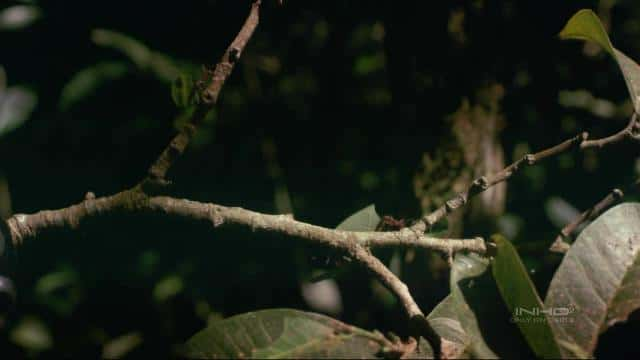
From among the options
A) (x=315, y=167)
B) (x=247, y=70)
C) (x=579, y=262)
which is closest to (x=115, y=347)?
(x=315, y=167)

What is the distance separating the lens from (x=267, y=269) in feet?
5.27

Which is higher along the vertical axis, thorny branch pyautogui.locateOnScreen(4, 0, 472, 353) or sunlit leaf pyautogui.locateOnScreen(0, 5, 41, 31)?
sunlit leaf pyautogui.locateOnScreen(0, 5, 41, 31)

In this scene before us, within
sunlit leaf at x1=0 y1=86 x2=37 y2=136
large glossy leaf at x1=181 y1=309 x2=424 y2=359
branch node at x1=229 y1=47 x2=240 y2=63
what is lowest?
large glossy leaf at x1=181 y1=309 x2=424 y2=359

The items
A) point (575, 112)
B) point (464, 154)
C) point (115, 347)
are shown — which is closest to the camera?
point (464, 154)

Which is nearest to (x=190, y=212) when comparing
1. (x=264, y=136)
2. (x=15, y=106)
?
(x=15, y=106)

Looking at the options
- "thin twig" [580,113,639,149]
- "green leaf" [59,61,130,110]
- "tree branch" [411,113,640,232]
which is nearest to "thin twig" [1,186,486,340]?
"tree branch" [411,113,640,232]

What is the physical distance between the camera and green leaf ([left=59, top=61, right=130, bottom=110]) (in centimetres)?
145

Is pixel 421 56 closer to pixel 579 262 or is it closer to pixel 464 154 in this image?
pixel 464 154

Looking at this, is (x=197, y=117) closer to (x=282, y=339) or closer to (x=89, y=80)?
(x=282, y=339)

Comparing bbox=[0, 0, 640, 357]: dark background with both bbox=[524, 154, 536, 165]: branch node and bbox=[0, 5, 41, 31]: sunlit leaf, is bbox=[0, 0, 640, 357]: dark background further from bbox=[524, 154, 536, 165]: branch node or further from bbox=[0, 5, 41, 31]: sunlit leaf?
bbox=[524, 154, 536, 165]: branch node

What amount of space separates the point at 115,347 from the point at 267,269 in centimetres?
43

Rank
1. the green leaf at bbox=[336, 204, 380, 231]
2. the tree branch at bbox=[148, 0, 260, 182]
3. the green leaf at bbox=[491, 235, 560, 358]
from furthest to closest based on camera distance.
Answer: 1. the green leaf at bbox=[336, 204, 380, 231]
2. the tree branch at bbox=[148, 0, 260, 182]
3. the green leaf at bbox=[491, 235, 560, 358]

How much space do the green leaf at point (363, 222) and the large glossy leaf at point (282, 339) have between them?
278 millimetres

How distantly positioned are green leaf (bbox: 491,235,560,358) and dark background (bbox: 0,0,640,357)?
654 mm
